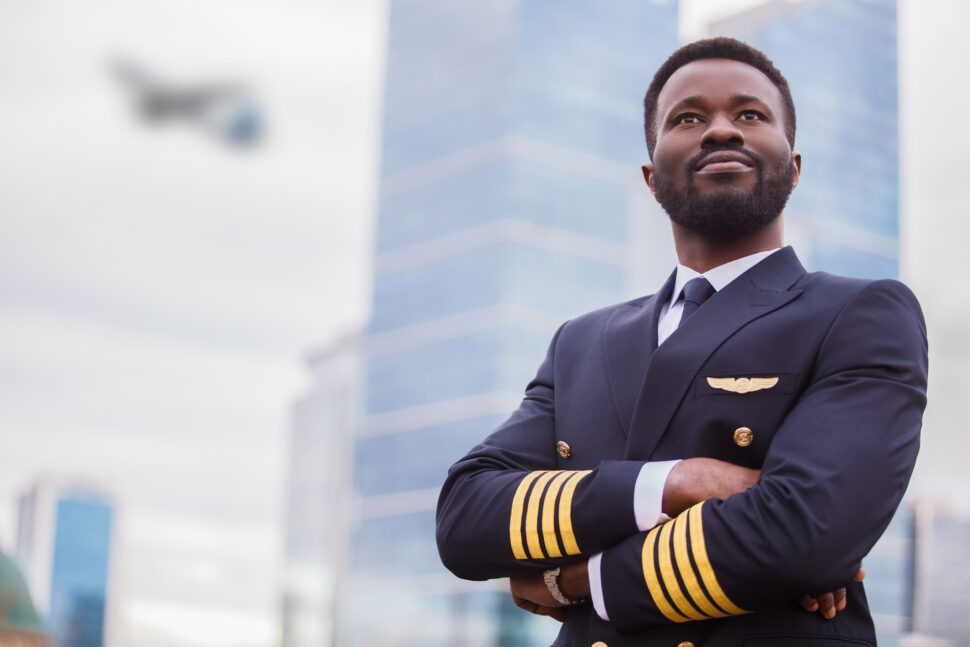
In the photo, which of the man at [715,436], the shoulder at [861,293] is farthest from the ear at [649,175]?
the shoulder at [861,293]

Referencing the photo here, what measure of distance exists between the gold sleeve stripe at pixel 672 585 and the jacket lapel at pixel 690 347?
233 mm

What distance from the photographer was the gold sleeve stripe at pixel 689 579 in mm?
2111

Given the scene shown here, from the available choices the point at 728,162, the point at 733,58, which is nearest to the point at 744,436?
the point at 728,162

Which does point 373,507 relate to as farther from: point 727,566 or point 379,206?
point 727,566

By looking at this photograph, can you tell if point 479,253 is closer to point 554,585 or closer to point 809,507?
point 554,585

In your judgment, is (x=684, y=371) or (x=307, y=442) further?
(x=307, y=442)

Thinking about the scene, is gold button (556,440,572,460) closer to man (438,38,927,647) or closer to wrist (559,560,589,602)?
man (438,38,927,647)

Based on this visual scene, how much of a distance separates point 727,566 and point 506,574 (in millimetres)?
475

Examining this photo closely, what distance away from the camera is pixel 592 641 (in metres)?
2.29

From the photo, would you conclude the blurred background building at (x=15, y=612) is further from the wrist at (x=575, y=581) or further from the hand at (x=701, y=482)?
the hand at (x=701, y=482)

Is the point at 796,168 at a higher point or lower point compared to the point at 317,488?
lower

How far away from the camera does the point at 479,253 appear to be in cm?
7638

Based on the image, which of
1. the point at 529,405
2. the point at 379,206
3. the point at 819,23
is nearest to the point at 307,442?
the point at 379,206

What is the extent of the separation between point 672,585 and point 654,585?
Answer: 36 mm
